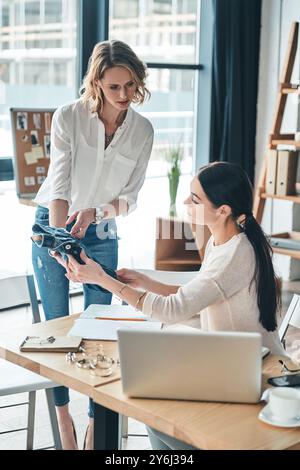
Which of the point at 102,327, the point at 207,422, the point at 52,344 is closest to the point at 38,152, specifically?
the point at 102,327

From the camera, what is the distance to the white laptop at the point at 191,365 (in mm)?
1735

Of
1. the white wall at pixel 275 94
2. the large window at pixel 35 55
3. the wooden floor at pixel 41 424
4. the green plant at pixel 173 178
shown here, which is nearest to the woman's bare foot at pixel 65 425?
the wooden floor at pixel 41 424

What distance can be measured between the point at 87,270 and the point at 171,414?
64cm

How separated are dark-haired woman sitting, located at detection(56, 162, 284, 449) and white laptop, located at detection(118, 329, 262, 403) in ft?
1.02

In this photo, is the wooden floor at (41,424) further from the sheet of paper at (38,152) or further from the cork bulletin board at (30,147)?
the sheet of paper at (38,152)

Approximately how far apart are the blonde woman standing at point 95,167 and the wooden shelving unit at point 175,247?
2.13 meters

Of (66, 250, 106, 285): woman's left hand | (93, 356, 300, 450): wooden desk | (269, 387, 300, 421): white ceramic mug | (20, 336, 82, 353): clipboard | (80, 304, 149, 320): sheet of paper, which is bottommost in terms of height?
(80, 304, 149, 320): sheet of paper

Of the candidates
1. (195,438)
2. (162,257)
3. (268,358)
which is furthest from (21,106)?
(195,438)

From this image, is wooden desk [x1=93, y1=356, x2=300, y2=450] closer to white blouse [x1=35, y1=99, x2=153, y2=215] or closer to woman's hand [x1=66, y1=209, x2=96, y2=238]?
woman's hand [x1=66, y1=209, x2=96, y2=238]

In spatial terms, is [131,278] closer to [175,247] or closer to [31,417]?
[31,417]

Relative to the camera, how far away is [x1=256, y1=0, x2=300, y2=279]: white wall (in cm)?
579

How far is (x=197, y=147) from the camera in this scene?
237 inches

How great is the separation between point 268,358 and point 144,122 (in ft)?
4.09

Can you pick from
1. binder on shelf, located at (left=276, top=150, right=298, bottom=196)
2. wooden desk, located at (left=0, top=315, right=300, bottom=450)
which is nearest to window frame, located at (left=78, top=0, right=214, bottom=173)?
binder on shelf, located at (left=276, top=150, right=298, bottom=196)
